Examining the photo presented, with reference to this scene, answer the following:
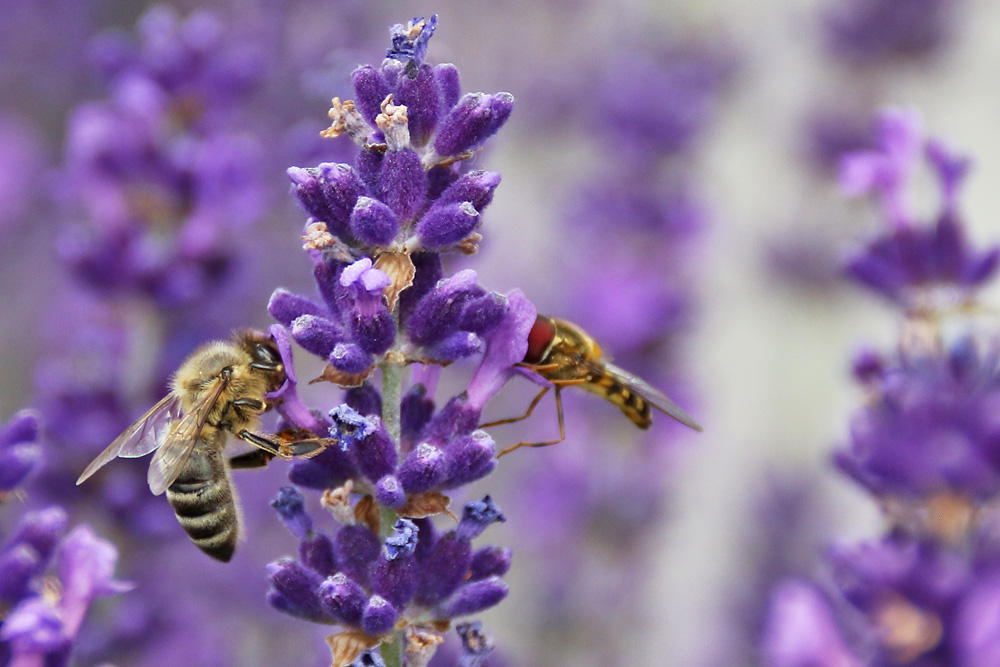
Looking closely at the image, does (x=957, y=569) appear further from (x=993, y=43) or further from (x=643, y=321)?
(x=993, y=43)

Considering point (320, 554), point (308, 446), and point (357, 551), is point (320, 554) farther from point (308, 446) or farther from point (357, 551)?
point (308, 446)

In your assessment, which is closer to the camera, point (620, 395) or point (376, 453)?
point (376, 453)

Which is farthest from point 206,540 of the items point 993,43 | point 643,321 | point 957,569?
point 993,43

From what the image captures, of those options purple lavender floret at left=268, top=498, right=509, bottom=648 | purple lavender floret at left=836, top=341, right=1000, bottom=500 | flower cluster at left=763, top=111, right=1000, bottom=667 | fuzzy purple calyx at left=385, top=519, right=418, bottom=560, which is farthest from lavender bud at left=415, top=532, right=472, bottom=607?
purple lavender floret at left=836, top=341, right=1000, bottom=500

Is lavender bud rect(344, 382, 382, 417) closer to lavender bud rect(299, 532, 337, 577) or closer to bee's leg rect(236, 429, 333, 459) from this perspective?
bee's leg rect(236, 429, 333, 459)

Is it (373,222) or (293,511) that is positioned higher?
(373,222)

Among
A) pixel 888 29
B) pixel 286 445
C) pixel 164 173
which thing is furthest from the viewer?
pixel 888 29

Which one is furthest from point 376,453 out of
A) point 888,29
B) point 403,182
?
point 888,29
